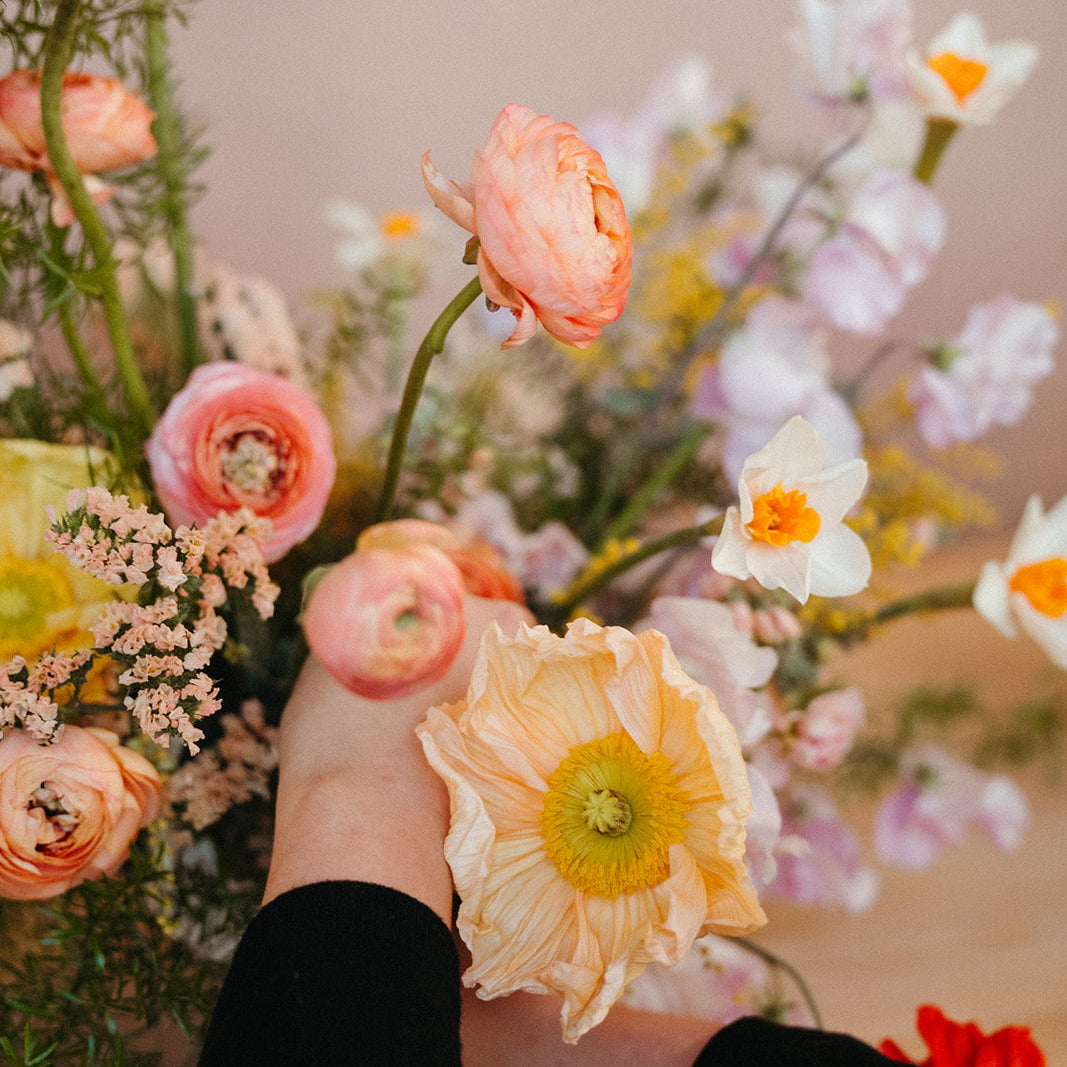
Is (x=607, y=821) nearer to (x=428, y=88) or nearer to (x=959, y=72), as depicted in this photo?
(x=959, y=72)

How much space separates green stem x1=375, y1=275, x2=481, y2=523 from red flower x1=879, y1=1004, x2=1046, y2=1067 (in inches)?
12.5

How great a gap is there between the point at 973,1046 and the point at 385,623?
0.31 meters

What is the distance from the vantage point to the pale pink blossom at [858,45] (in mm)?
526

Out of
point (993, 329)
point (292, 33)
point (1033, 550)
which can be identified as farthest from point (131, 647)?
point (292, 33)

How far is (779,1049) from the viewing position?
37 centimetres

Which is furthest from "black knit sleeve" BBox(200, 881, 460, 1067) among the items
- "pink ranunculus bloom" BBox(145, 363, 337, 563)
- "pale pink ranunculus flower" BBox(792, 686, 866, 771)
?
"pale pink ranunculus flower" BBox(792, 686, 866, 771)

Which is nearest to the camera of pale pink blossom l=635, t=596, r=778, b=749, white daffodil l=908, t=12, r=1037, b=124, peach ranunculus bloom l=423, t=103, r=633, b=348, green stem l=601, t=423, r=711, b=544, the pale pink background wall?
peach ranunculus bloom l=423, t=103, r=633, b=348

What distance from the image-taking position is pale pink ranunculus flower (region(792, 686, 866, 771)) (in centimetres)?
50

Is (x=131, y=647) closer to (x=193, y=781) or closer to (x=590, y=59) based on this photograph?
(x=193, y=781)

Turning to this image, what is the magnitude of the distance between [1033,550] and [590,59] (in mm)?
640

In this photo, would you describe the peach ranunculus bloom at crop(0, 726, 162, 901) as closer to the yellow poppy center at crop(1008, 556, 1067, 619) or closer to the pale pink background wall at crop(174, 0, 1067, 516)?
the yellow poppy center at crop(1008, 556, 1067, 619)

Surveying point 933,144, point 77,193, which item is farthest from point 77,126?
point 933,144

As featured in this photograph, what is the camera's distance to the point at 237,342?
495 millimetres

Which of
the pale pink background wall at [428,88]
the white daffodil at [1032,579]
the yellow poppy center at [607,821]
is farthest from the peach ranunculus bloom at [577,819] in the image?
the pale pink background wall at [428,88]
